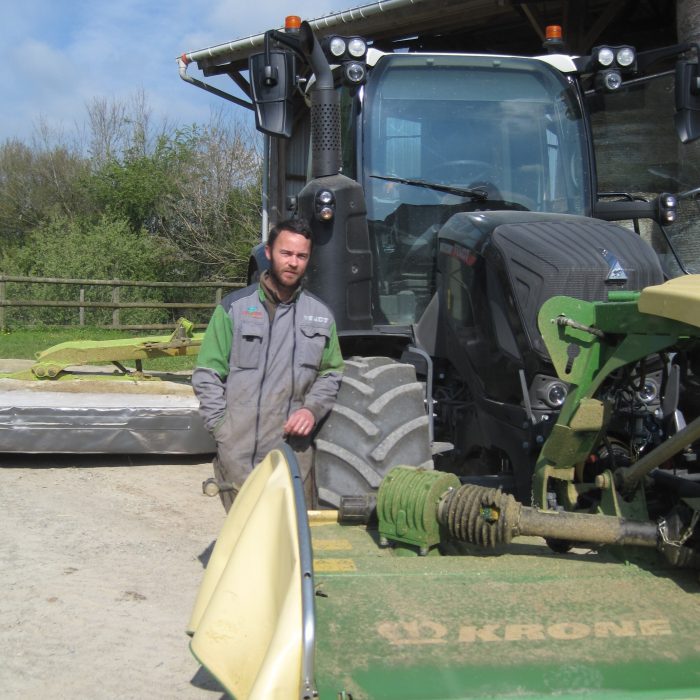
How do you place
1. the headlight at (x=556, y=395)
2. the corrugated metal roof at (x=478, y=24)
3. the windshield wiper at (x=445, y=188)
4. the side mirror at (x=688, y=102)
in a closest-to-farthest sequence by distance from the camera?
1. the headlight at (x=556, y=395)
2. the side mirror at (x=688, y=102)
3. the windshield wiper at (x=445, y=188)
4. the corrugated metal roof at (x=478, y=24)

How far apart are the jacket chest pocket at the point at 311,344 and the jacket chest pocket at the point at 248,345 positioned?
0.17 meters

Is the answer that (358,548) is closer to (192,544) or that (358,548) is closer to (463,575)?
(463,575)

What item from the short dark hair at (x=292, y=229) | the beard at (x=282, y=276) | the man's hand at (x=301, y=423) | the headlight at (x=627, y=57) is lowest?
the man's hand at (x=301, y=423)

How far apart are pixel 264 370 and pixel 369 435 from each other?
19.7 inches

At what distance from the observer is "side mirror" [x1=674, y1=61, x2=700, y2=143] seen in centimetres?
449

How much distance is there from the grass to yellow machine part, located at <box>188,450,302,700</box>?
9.38 m

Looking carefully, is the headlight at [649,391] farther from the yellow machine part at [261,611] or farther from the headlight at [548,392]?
the yellow machine part at [261,611]

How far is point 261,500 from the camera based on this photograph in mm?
2590

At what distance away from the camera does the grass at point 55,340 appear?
40.6 ft

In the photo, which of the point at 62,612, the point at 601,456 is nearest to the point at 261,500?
the point at 601,456

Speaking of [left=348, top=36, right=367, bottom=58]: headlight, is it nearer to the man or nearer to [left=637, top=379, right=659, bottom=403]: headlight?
the man

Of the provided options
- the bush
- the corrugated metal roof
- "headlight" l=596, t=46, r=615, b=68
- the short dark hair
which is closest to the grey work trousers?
the short dark hair

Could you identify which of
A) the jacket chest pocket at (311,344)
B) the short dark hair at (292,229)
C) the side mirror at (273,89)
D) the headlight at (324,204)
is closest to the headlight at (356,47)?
the side mirror at (273,89)

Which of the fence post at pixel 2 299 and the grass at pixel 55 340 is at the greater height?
the fence post at pixel 2 299
